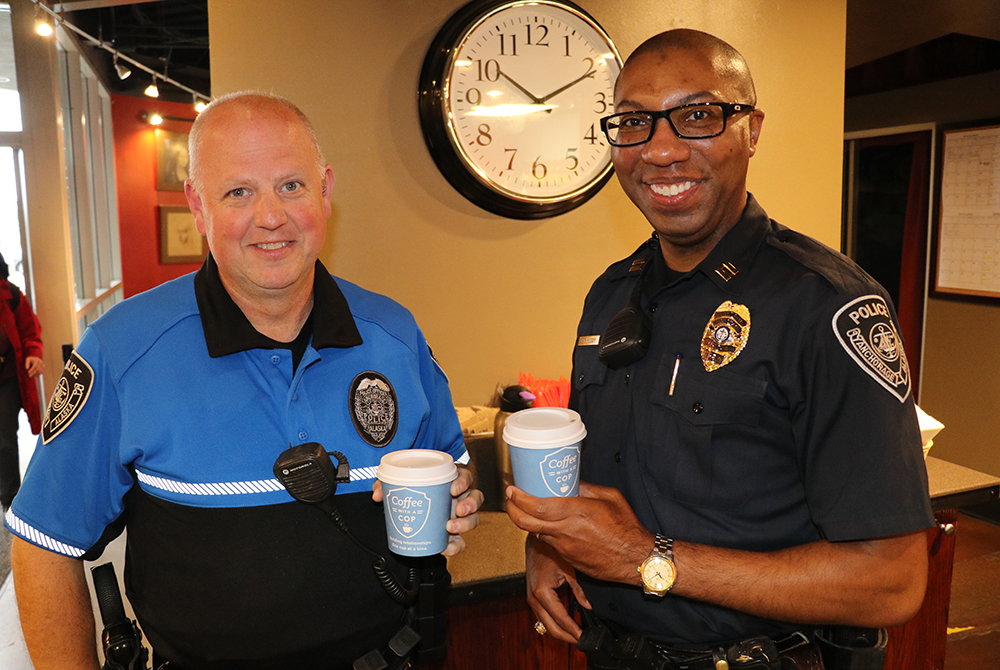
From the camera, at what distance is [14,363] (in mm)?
4426

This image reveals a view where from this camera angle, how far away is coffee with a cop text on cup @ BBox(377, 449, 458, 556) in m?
1.17

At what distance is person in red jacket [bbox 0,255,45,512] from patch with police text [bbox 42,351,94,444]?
143 inches

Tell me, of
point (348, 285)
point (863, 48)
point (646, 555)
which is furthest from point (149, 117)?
point (646, 555)

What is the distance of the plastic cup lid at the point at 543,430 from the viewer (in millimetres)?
1134

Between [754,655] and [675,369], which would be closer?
[754,655]

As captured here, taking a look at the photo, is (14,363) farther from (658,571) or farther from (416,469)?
(658,571)

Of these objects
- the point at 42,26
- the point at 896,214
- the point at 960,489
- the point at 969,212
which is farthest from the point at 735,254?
the point at 42,26

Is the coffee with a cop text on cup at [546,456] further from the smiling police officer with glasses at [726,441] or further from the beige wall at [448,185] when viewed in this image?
the beige wall at [448,185]

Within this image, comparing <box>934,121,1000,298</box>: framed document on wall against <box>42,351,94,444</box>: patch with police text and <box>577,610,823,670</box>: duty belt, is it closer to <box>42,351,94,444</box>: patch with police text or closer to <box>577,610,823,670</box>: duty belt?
<box>577,610,823,670</box>: duty belt

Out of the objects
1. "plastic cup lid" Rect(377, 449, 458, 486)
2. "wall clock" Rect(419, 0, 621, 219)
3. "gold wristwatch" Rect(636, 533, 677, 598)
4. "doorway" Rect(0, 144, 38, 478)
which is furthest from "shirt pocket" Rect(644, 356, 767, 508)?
"doorway" Rect(0, 144, 38, 478)

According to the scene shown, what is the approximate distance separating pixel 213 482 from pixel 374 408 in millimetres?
310

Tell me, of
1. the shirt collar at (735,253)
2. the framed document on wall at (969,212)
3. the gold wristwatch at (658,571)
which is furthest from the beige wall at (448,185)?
the framed document on wall at (969,212)

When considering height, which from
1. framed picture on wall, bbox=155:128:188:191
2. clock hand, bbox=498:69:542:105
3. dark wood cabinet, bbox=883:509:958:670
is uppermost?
framed picture on wall, bbox=155:128:188:191

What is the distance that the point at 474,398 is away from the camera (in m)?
2.42
